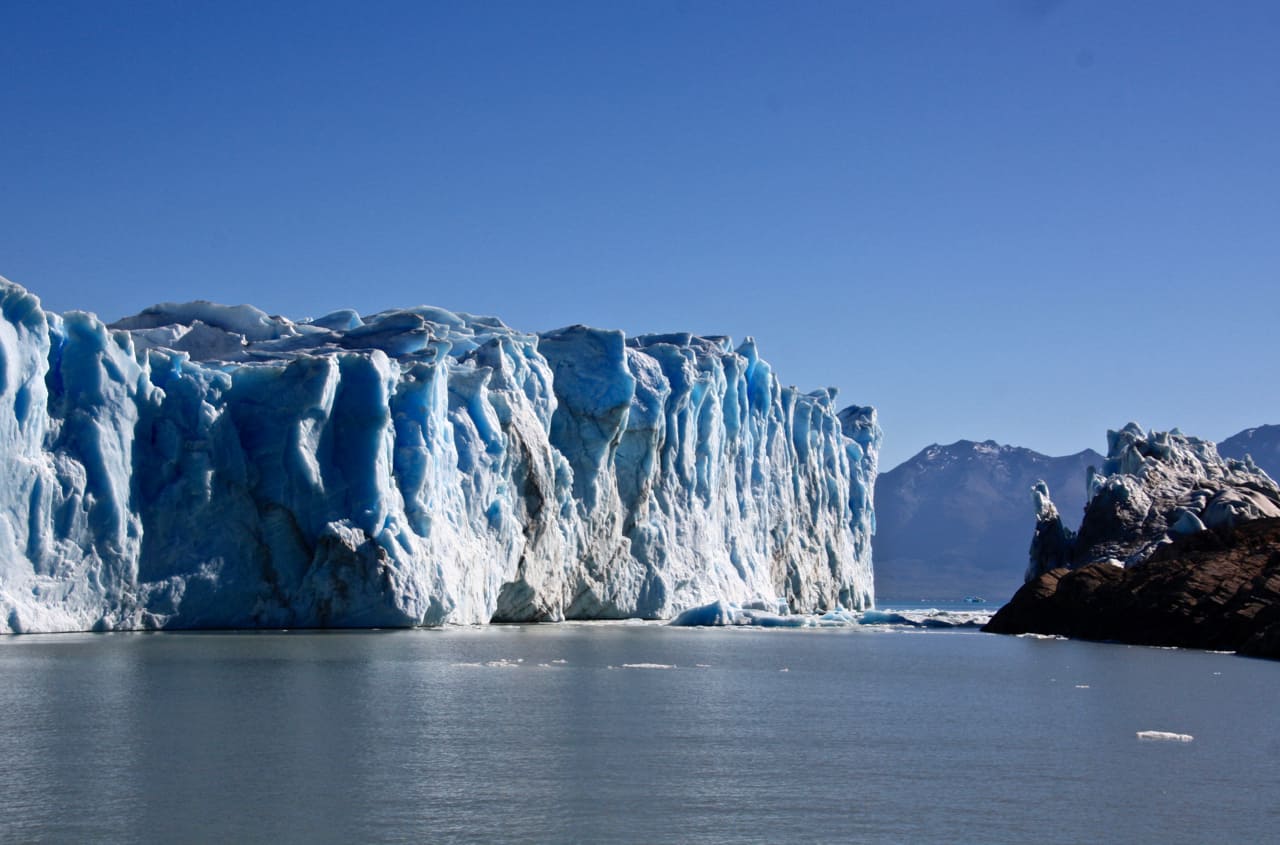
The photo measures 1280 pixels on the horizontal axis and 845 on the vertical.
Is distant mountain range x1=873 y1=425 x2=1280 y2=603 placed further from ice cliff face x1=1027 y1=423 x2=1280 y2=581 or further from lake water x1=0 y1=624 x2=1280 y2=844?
lake water x1=0 y1=624 x2=1280 y2=844

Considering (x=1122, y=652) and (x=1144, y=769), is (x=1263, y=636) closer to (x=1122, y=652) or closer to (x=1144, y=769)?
(x=1122, y=652)

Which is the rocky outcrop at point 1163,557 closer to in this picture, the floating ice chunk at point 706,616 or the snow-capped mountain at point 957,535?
the floating ice chunk at point 706,616

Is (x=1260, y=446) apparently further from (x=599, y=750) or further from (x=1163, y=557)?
(x=599, y=750)

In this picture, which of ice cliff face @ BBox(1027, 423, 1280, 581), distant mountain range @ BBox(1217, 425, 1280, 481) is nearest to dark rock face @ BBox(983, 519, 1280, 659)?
ice cliff face @ BBox(1027, 423, 1280, 581)

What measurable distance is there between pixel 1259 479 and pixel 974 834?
3682 cm

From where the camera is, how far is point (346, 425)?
27.5 m

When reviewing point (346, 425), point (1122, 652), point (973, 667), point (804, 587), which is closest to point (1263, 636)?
point (1122, 652)

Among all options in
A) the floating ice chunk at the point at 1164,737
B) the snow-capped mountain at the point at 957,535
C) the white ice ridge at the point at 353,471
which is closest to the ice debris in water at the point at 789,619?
the white ice ridge at the point at 353,471

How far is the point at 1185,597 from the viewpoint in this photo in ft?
97.9

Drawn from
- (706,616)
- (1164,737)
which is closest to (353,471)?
(706,616)

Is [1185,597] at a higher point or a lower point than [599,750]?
higher

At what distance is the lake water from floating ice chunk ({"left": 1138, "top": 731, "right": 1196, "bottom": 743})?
0.88 ft

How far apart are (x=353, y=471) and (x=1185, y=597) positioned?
17300 millimetres

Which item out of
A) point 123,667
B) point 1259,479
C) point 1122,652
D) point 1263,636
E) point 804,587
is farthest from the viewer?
point 804,587
